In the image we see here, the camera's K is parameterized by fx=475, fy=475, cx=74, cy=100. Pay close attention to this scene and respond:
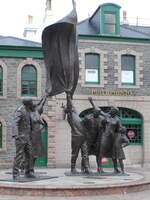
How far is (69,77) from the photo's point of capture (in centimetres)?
1598

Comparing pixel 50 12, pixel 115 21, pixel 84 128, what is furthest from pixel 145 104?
pixel 84 128

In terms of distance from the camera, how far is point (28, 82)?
1125 inches

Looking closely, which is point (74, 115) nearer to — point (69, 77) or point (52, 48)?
point (69, 77)

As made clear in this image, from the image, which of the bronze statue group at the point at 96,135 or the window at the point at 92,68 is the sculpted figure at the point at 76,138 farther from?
the window at the point at 92,68

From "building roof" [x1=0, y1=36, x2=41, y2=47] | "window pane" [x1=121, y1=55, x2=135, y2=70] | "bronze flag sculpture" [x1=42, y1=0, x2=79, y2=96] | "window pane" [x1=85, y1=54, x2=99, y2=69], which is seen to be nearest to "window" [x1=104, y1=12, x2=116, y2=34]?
"window pane" [x1=121, y1=55, x2=135, y2=70]

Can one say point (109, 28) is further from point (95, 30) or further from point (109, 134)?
point (109, 134)

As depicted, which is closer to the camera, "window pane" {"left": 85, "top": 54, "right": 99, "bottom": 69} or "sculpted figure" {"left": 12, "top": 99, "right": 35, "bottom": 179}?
"sculpted figure" {"left": 12, "top": 99, "right": 35, "bottom": 179}

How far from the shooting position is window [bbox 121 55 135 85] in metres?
30.1

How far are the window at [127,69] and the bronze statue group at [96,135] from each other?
14336 millimetres

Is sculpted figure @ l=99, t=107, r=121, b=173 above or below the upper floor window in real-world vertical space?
below

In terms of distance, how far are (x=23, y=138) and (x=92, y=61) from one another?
1643cm

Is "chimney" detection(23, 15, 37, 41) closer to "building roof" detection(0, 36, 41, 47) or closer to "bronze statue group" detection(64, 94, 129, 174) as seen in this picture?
"building roof" detection(0, 36, 41, 47)

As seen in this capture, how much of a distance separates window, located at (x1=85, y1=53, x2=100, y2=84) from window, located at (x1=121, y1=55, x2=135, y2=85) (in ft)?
5.46

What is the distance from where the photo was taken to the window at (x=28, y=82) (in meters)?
28.5
